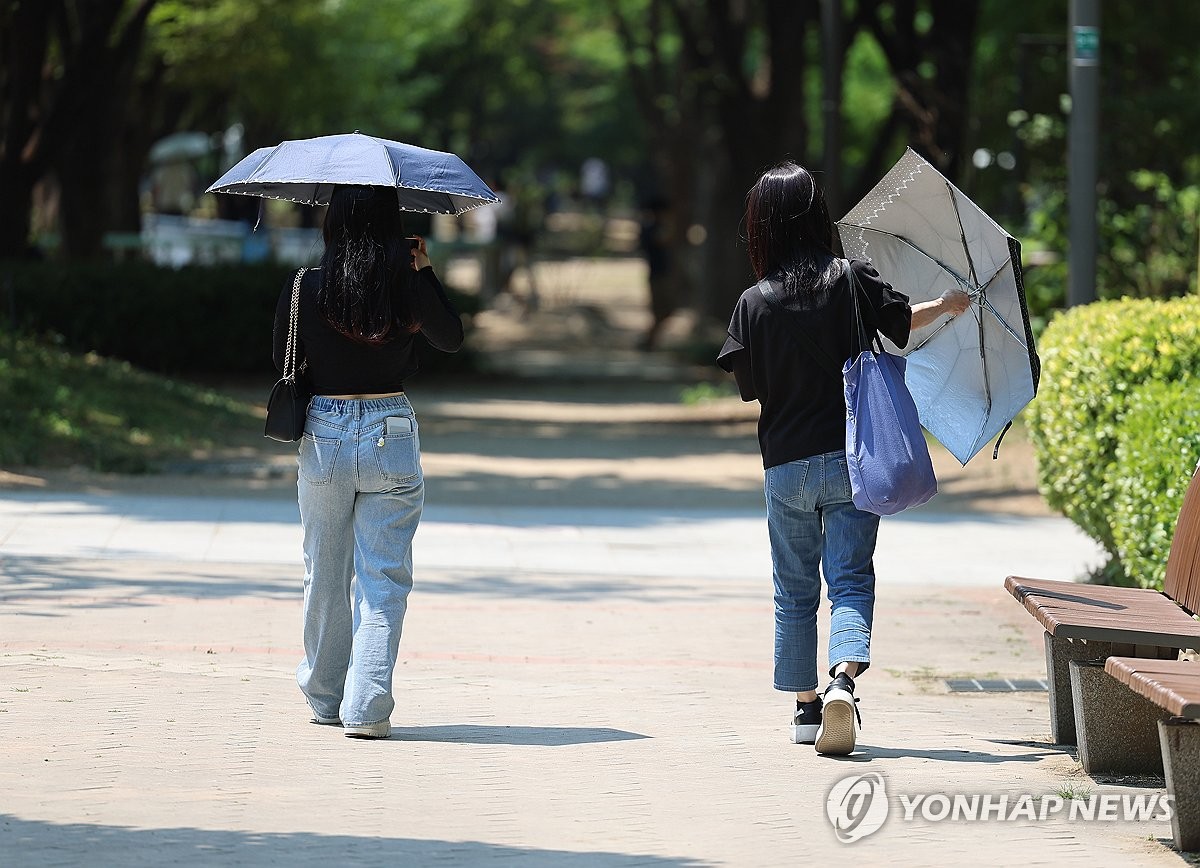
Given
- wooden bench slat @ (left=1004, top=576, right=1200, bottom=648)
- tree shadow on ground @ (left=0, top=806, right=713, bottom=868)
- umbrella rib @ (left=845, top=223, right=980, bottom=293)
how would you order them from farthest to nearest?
umbrella rib @ (left=845, top=223, right=980, bottom=293) → wooden bench slat @ (left=1004, top=576, right=1200, bottom=648) → tree shadow on ground @ (left=0, top=806, right=713, bottom=868)

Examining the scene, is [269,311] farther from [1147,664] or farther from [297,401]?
[1147,664]

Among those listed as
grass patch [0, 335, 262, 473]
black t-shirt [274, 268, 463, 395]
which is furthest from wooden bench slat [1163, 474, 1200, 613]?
grass patch [0, 335, 262, 473]

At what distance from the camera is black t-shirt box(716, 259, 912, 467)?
6121mm

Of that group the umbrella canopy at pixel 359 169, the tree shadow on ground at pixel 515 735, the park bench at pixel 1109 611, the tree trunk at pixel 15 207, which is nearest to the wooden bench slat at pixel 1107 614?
the park bench at pixel 1109 611

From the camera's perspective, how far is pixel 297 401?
6.19 m

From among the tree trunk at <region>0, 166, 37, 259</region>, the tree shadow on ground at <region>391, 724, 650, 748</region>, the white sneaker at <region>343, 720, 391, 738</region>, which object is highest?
the tree trunk at <region>0, 166, 37, 259</region>

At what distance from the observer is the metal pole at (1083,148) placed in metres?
11.8

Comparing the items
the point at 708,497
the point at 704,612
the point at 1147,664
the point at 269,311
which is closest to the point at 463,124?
the point at 269,311

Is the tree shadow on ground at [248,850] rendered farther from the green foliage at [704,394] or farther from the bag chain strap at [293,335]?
the green foliage at [704,394]

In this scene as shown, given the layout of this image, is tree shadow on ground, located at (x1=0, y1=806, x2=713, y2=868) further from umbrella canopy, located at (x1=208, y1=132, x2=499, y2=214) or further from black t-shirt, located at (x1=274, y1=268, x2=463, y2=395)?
umbrella canopy, located at (x1=208, y1=132, x2=499, y2=214)

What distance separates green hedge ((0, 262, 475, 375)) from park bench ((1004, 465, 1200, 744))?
1414 cm

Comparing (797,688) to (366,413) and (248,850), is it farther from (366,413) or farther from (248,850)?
(248,850)

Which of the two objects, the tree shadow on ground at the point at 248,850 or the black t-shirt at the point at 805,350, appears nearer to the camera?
the tree shadow on ground at the point at 248,850

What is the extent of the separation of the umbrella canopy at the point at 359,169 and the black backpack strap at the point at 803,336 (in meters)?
0.94
